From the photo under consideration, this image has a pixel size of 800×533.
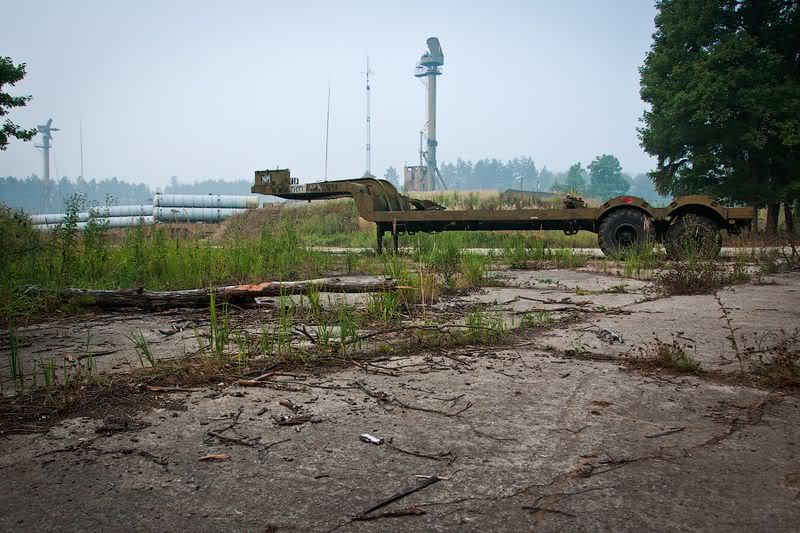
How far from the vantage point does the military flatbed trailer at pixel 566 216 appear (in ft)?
31.0

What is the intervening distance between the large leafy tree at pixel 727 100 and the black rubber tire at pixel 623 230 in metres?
9.12

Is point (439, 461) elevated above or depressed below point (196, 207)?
below

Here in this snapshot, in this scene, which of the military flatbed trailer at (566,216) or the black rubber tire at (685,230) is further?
the military flatbed trailer at (566,216)

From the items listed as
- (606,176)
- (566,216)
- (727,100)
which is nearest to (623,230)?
(566,216)

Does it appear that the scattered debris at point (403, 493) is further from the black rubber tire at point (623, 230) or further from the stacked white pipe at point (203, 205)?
the stacked white pipe at point (203, 205)

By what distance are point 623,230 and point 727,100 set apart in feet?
32.8

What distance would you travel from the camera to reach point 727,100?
670 inches

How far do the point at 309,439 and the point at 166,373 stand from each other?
1.21 m

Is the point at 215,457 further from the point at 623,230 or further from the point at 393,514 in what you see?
the point at 623,230

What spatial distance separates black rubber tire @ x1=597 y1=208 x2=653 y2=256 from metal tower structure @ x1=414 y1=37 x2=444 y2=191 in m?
86.7

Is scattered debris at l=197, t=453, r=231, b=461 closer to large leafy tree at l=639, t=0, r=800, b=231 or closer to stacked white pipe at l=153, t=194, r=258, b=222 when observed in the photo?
large leafy tree at l=639, t=0, r=800, b=231

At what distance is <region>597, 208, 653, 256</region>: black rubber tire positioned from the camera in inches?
388

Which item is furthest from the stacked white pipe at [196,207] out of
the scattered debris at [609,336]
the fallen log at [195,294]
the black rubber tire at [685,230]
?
the scattered debris at [609,336]

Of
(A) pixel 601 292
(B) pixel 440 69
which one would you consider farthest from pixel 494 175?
(A) pixel 601 292
